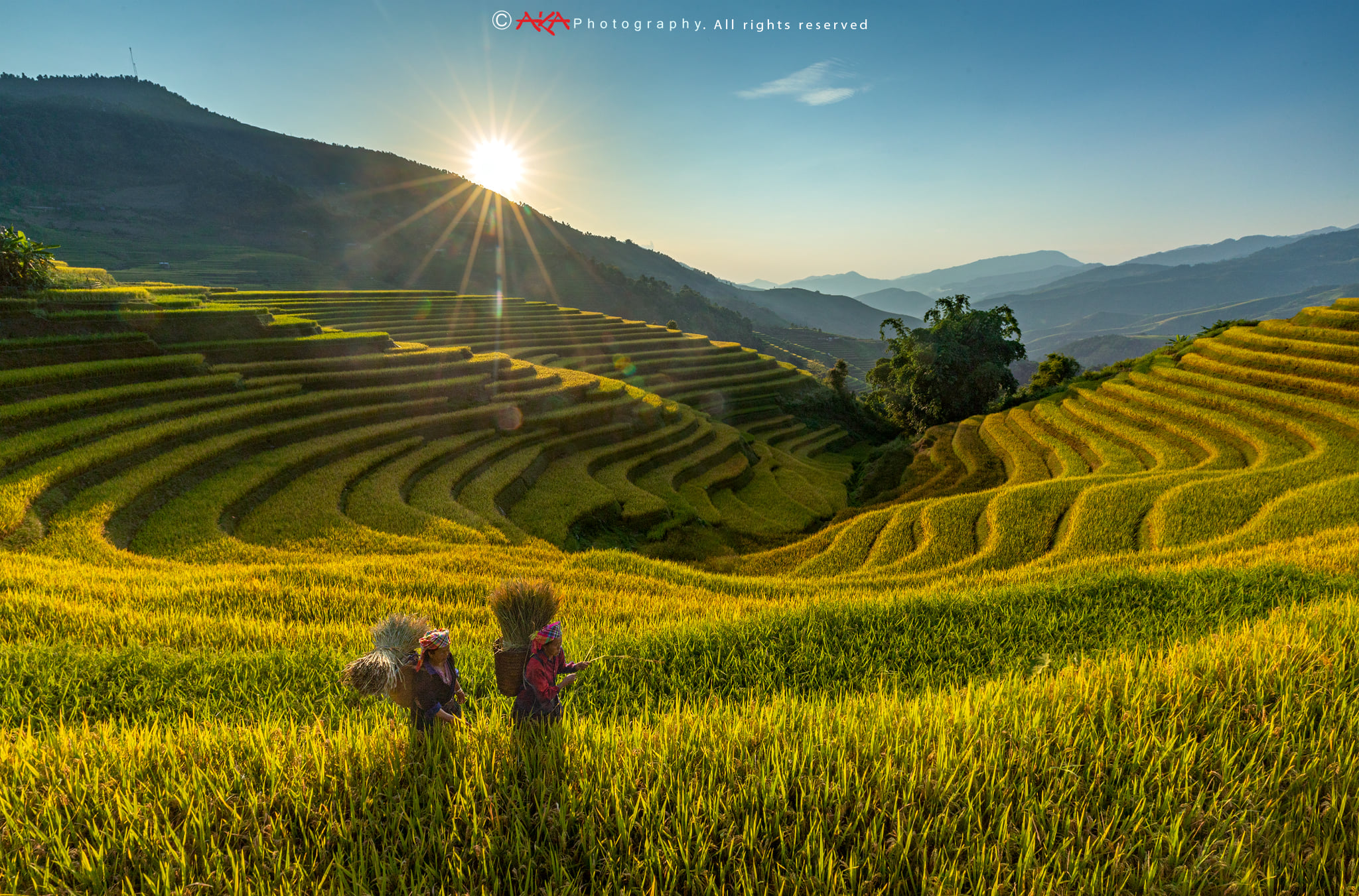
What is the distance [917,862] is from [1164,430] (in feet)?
83.8

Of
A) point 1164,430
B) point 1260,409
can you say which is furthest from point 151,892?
point 1260,409

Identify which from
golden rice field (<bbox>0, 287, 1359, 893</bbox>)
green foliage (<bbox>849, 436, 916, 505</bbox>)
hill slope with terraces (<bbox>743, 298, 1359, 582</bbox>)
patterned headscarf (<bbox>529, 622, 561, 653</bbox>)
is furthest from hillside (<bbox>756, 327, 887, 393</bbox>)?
patterned headscarf (<bbox>529, 622, 561, 653</bbox>)

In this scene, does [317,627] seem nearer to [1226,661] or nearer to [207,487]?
[1226,661]

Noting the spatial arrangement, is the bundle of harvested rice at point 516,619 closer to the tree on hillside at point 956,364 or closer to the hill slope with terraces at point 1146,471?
the hill slope with terraces at point 1146,471

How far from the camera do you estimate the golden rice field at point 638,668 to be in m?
2.27

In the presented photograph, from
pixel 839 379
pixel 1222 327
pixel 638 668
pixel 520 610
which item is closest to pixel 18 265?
pixel 638 668

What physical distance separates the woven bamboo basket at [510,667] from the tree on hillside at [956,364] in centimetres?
3896

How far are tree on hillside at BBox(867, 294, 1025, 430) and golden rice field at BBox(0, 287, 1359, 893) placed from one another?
20074mm

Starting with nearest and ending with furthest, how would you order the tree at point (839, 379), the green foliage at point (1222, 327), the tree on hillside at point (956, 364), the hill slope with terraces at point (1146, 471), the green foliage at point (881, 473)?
the hill slope with terraces at point (1146, 471)
the green foliage at point (881, 473)
the green foliage at point (1222, 327)
the tree on hillside at point (956, 364)
the tree at point (839, 379)

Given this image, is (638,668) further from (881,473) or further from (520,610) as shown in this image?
(881,473)

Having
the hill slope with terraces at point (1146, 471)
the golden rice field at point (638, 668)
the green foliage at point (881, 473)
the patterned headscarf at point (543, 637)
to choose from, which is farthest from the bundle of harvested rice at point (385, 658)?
the green foliage at point (881, 473)

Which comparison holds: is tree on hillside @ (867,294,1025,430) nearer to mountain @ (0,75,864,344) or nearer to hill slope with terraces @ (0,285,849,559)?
hill slope with terraces @ (0,285,849,559)

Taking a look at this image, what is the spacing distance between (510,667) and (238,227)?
6440 inches

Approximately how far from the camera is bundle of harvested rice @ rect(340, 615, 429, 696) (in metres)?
2.80
